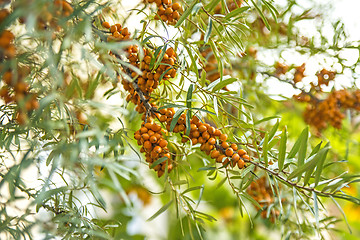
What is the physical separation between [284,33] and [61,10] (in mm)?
763

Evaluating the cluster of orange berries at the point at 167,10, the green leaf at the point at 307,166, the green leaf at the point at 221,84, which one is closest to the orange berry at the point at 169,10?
the cluster of orange berries at the point at 167,10

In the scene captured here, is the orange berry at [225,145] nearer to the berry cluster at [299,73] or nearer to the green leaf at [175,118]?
the green leaf at [175,118]

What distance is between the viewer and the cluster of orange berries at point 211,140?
0.44 metres

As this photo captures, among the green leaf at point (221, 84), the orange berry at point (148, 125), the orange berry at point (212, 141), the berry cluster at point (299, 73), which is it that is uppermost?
the berry cluster at point (299, 73)

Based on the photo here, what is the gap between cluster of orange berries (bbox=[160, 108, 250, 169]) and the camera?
1.44ft

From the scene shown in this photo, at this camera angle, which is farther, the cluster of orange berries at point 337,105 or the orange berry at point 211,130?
the cluster of orange berries at point 337,105

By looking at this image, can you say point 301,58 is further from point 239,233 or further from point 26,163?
point 239,233

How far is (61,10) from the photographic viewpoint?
0.89 ft

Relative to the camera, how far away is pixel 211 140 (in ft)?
1.45

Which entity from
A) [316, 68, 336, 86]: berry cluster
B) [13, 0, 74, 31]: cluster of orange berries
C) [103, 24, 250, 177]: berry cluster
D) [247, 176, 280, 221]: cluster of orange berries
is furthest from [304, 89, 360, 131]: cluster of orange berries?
[13, 0, 74, 31]: cluster of orange berries

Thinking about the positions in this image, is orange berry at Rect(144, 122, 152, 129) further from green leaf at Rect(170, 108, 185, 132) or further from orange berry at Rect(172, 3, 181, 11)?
orange berry at Rect(172, 3, 181, 11)

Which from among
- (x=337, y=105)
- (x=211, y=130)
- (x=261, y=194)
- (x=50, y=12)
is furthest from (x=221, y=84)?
(x=337, y=105)

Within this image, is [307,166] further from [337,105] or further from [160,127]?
[337,105]

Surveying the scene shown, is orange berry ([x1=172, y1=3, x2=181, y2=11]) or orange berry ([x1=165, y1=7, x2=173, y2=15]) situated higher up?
orange berry ([x1=172, y1=3, x2=181, y2=11])
